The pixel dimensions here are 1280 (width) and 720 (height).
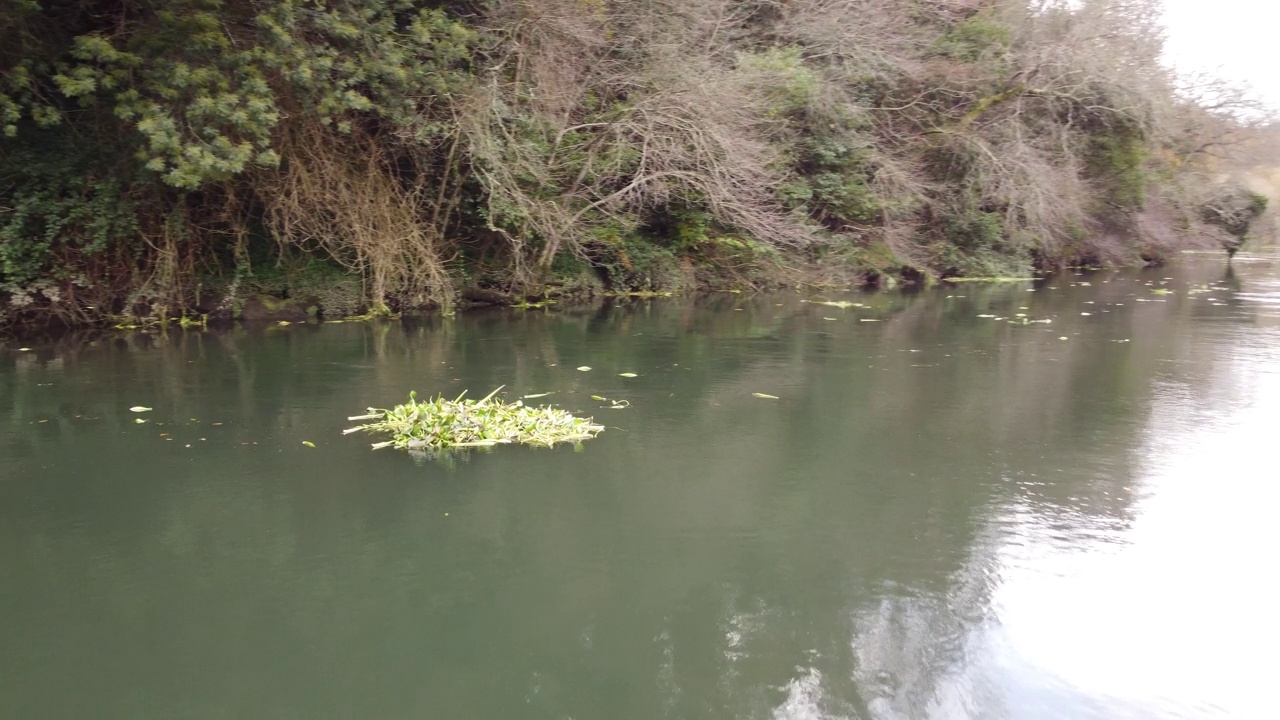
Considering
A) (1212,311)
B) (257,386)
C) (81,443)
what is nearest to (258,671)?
(81,443)

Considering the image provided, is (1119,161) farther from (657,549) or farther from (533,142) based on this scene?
(657,549)

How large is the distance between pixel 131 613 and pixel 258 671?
88 centimetres

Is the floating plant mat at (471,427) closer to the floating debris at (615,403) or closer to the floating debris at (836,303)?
the floating debris at (615,403)

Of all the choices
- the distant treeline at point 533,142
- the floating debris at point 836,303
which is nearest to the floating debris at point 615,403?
the distant treeline at point 533,142

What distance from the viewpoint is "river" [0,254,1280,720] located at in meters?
3.83

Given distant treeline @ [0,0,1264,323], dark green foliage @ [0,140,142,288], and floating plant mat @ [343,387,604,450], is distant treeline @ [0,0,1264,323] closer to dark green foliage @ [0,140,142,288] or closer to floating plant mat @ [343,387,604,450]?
dark green foliage @ [0,140,142,288]

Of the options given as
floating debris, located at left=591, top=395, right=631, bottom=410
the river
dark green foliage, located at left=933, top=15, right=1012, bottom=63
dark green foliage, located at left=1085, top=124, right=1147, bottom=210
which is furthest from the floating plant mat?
dark green foliage, located at left=1085, top=124, right=1147, bottom=210

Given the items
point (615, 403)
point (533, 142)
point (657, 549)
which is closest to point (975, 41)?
point (533, 142)

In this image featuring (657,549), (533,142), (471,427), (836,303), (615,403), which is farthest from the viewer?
(836,303)

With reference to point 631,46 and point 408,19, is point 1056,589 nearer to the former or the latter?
point 408,19

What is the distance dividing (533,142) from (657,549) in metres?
10.3

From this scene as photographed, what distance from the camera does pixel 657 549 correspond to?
16.9ft

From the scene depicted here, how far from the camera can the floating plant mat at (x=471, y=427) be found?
6.93 metres

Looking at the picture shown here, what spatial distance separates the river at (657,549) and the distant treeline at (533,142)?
3.50 meters
